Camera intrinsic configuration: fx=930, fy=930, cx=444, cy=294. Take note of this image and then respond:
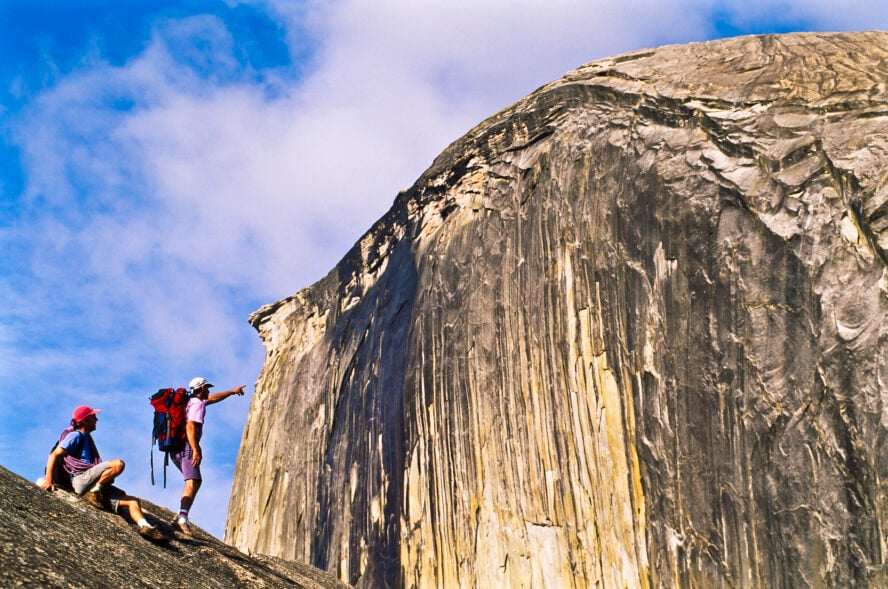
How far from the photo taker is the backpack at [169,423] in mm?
11648

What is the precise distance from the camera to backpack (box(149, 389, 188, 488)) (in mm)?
11648

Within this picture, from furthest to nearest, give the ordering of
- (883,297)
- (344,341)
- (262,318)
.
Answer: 1. (262,318)
2. (344,341)
3. (883,297)

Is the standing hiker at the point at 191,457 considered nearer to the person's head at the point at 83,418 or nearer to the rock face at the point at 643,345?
the person's head at the point at 83,418

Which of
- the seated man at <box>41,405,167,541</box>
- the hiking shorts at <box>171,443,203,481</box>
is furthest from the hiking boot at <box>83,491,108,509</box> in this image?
the hiking shorts at <box>171,443,203,481</box>

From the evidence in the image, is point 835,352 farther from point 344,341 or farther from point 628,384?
point 344,341

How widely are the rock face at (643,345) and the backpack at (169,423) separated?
8749mm

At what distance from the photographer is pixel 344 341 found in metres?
27.8

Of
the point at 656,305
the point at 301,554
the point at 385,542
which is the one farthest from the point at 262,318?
the point at 656,305

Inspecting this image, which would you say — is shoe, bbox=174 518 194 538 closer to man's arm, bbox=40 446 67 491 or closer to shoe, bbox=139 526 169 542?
shoe, bbox=139 526 169 542

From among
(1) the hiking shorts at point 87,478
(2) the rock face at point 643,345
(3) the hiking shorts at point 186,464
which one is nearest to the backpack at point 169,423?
(3) the hiking shorts at point 186,464

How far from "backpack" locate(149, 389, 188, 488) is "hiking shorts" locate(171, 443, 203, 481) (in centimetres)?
7

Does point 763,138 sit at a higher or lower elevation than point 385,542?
higher

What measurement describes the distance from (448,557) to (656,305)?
7365 mm

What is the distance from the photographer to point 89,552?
29.6 ft
